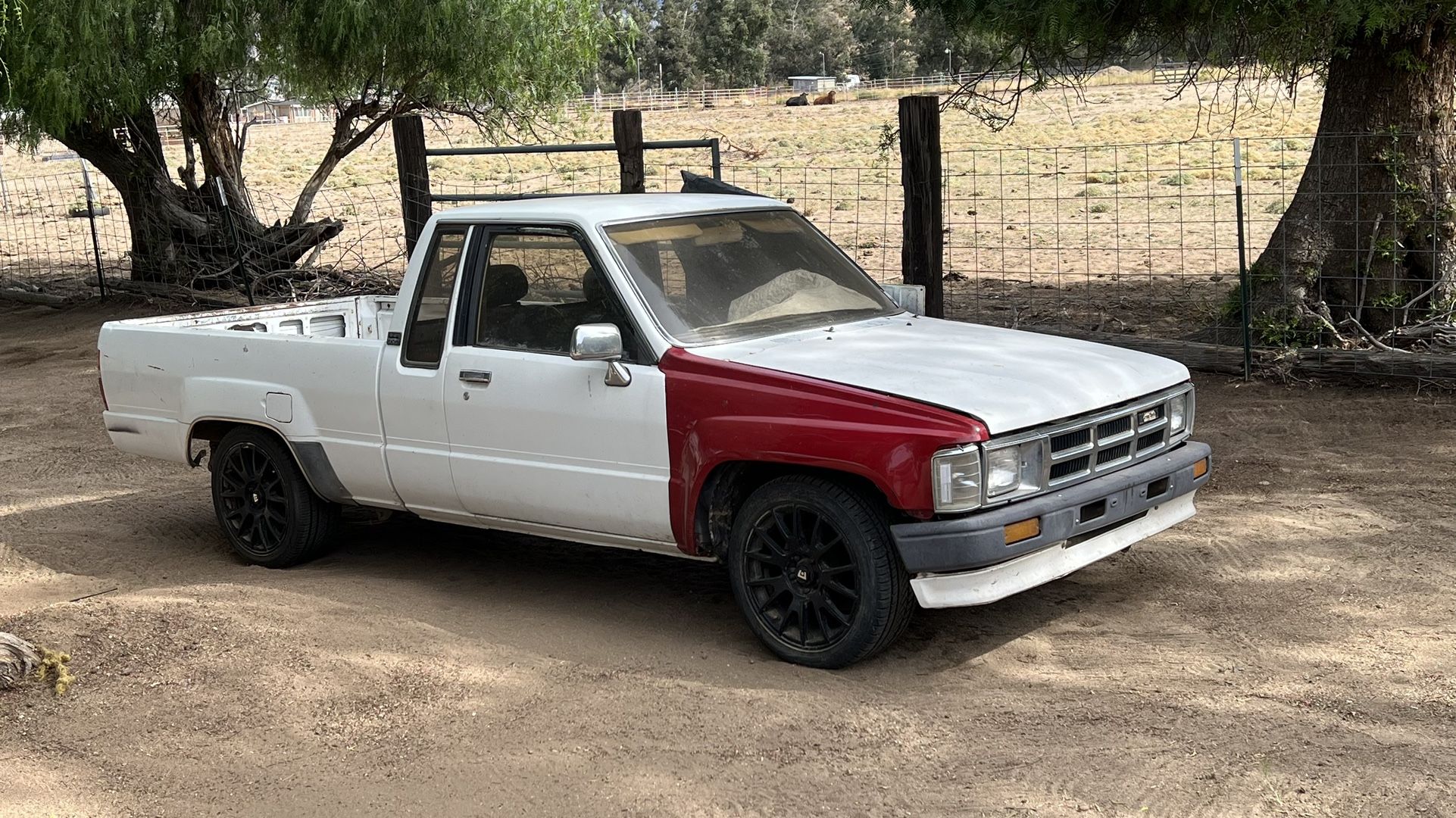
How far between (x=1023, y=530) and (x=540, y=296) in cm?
230

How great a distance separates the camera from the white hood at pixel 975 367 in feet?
16.8

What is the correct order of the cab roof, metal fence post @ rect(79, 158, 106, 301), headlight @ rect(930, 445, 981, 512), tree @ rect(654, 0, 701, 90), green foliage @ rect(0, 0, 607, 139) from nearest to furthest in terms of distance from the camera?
headlight @ rect(930, 445, 981, 512) → the cab roof → green foliage @ rect(0, 0, 607, 139) → metal fence post @ rect(79, 158, 106, 301) → tree @ rect(654, 0, 701, 90)

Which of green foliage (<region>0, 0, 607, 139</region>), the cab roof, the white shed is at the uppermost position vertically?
the white shed

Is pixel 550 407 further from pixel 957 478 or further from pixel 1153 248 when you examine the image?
pixel 1153 248

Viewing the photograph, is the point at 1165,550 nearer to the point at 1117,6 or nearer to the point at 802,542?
the point at 802,542

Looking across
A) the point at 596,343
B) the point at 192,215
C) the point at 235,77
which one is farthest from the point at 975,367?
the point at 192,215

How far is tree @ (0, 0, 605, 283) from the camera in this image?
14945mm

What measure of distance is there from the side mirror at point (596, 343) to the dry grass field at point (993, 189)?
5.99 m

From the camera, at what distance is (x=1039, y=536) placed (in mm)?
5117

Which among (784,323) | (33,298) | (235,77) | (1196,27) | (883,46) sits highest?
(883,46)

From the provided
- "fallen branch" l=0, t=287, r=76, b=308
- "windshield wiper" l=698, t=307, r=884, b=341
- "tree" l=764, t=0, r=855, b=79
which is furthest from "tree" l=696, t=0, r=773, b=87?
"windshield wiper" l=698, t=307, r=884, b=341

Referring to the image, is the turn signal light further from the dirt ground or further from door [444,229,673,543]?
door [444,229,673,543]

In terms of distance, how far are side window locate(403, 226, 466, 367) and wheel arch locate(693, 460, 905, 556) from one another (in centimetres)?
150

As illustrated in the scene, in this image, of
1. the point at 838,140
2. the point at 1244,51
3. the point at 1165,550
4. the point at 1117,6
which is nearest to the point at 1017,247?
the point at 1244,51
